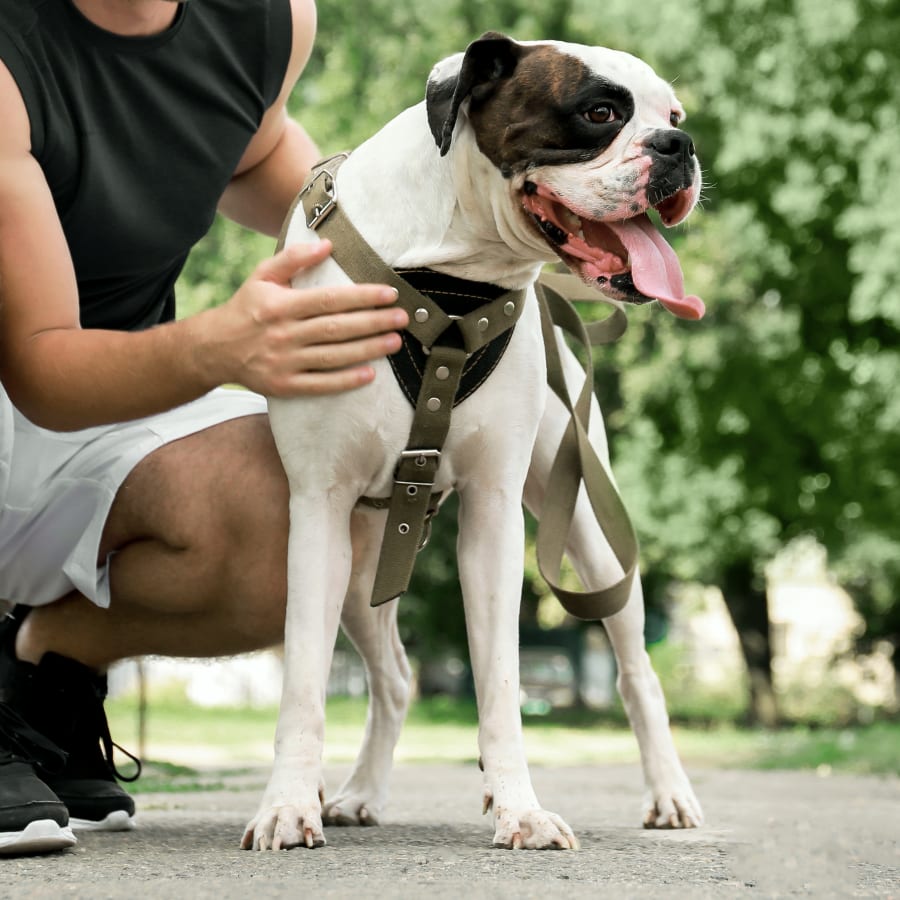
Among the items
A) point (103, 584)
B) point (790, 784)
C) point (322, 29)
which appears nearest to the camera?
point (103, 584)

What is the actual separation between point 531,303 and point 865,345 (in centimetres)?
1326

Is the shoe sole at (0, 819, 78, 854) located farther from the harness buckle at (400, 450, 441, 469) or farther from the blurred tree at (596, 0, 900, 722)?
the blurred tree at (596, 0, 900, 722)

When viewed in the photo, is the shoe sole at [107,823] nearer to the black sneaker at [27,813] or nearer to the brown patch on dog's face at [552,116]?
the black sneaker at [27,813]

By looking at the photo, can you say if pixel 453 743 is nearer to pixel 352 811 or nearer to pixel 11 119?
pixel 352 811

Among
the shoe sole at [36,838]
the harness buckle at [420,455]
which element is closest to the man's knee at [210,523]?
the harness buckle at [420,455]

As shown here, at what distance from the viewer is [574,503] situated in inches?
130

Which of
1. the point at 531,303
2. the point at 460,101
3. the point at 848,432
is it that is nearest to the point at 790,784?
the point at 531,303

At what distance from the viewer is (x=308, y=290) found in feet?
8.87

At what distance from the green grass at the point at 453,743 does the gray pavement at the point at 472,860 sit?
197 cm

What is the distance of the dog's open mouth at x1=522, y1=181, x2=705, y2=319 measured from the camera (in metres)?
2.70

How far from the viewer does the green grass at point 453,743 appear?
25.6ft

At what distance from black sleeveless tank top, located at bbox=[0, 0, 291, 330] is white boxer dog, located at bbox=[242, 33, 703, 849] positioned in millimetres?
529

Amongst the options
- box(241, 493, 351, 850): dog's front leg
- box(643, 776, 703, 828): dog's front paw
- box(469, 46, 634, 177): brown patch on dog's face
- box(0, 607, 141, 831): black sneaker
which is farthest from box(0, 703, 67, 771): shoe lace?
box(469, 46, 634, 177): brown patch on dog's face

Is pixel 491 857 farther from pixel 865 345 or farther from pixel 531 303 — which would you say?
pixel 865 345
